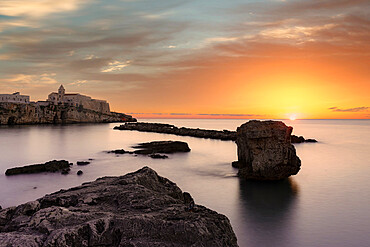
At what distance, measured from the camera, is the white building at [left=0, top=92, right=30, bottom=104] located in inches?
4938

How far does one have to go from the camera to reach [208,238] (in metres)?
4.53

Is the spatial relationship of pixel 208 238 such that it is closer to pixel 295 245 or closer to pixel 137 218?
pixel 137 218

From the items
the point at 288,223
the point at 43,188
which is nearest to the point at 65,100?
the point at 43,188

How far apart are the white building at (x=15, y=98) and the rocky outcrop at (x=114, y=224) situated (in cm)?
14755

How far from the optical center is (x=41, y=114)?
129 m

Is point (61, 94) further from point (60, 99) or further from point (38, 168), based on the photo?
point (38, 168)

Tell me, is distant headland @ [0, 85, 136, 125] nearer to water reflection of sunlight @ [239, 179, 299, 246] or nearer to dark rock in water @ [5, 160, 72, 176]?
dark rock in water @ [5, 160, 72, 176]

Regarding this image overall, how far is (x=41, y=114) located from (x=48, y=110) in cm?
536

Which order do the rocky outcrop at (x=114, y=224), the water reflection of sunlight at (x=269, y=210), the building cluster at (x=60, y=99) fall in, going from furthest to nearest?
the building cluster at (x=60, y=99)
the water reflection of sunlight at (x=269, y=210)
the rocky outcrop at (x=114, y=224)

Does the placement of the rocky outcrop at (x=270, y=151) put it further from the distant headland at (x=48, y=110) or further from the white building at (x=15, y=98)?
the white building at (x=15, y=98)

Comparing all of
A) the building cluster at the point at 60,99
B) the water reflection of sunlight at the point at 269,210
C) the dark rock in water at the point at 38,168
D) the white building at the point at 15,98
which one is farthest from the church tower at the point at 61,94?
the water reflection of sunlight at the point at 269,210

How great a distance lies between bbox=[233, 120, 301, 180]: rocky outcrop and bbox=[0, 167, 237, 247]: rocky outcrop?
47.6 feet

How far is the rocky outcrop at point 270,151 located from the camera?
1886 cm

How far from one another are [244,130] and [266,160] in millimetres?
3131
